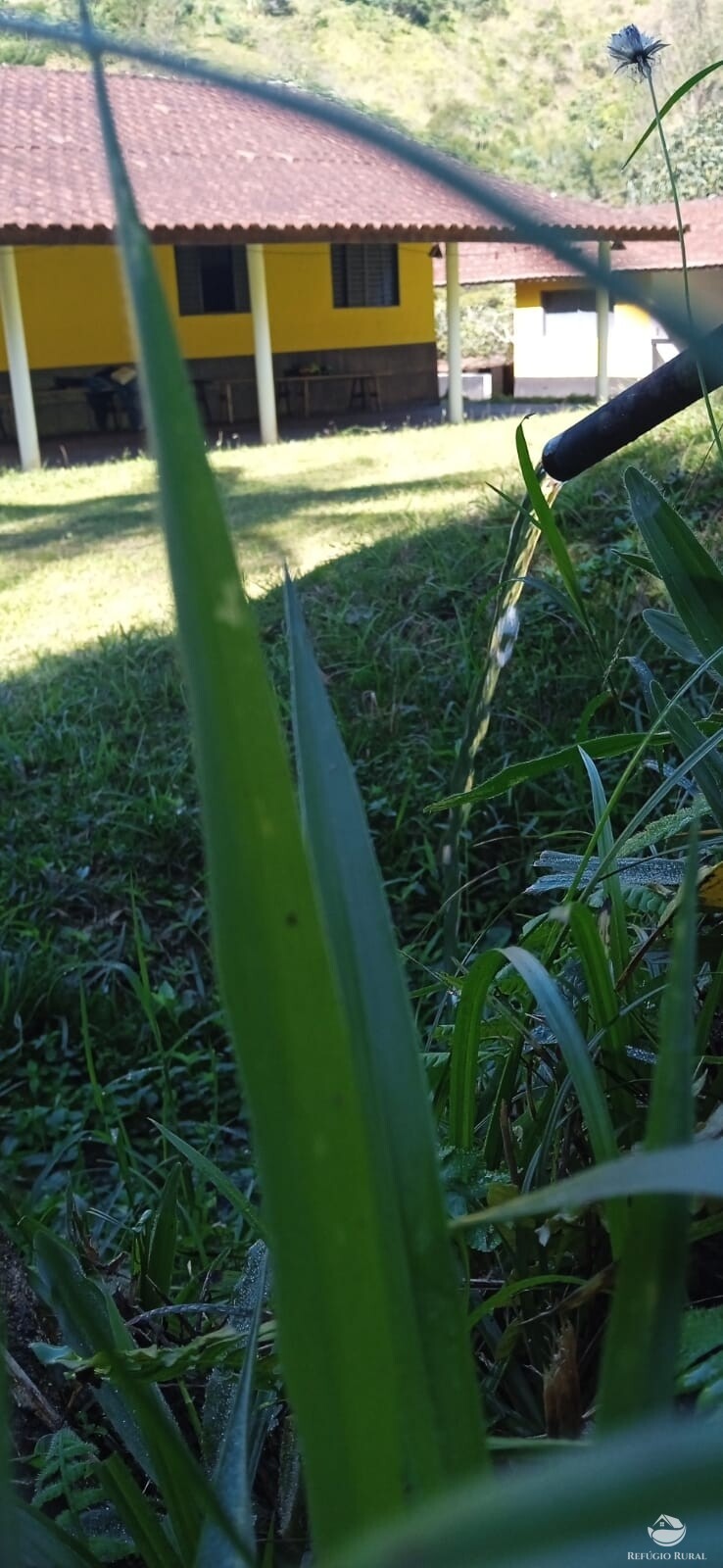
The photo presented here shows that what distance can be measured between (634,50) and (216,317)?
11858mm

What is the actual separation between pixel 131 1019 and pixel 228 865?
2.20 meters

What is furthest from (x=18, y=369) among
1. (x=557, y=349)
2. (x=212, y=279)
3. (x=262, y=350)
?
(x=557, y=349)

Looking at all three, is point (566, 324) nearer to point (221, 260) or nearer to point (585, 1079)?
point (221, 260)

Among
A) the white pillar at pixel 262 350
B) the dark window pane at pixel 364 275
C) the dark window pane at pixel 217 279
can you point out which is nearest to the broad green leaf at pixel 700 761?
the white pillar at pixel 262 350

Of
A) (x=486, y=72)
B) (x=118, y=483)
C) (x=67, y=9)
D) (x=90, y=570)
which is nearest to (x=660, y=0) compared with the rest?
(x=486, y=72)

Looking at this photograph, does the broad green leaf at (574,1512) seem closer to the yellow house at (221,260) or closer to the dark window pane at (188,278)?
the yellow house at (221,260)

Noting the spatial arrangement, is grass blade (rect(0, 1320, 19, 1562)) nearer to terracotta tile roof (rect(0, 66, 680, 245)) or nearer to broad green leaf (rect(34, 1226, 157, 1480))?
broad green leaf (rect(34, 1226, 157, 1480))

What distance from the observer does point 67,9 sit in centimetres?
35

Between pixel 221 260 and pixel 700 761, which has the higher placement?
pixel 221 260

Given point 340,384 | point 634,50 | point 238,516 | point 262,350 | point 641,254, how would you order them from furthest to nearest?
1. point 641,254
2. point 340,384
3. point 262,350
4. point 238,516
5. point 634,50

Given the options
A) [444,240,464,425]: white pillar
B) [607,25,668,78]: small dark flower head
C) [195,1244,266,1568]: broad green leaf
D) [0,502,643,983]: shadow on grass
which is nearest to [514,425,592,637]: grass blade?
[607,25,668,78]: small dark flower head

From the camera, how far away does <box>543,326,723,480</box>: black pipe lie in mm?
→ 643

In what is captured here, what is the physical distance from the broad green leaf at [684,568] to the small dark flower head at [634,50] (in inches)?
15.6

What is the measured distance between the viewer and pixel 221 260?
12062 millimetres
